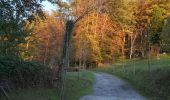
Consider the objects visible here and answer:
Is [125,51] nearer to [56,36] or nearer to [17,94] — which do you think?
[56,36]

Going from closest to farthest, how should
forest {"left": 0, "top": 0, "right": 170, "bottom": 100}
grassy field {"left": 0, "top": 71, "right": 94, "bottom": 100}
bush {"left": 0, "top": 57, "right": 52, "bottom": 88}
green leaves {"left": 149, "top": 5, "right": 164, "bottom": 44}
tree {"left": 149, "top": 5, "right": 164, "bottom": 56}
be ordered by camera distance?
forest {"left": 0, "top": 0, "right": 170, "bottom": 100}
grassy field {"left": 0, "top": 71, "right": 94, "bottom": 100}
bush {"left": 0, "top": 57, "right": 52, "bottom": 88}
tree {"left": 149, "top": 5, "right": 164, "bottom": 56}
green leaves {"left": 149, "top": 5, "right": 164, "bottom": 44}

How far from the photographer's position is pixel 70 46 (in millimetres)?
47719

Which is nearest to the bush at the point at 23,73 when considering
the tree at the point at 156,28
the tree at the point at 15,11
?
the tree at the point at 15,11

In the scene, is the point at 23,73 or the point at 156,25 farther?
the point at 156,25

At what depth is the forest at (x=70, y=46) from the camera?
1747 cm

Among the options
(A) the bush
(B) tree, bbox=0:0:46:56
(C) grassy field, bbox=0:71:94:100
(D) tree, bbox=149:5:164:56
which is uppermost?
(D) tree, bbox=149:5:164:56

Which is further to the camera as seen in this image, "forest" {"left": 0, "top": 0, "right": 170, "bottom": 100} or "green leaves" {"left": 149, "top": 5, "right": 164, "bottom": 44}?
"green leaves" {"left": 149, "top": 5, "right": 164, "bottom": 44}

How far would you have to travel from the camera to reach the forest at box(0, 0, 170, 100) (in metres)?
17.5

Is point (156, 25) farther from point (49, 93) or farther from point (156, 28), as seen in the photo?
point (49, 93)

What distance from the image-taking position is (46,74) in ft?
79.2

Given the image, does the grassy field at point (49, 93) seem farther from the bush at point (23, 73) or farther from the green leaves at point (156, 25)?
the green leaves at point (156, 25)

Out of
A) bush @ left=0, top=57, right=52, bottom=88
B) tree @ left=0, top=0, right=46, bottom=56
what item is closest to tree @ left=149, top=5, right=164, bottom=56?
bush @ left=0, top=57, right=52, bottom=88

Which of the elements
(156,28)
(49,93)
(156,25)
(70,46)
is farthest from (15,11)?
(156,25)

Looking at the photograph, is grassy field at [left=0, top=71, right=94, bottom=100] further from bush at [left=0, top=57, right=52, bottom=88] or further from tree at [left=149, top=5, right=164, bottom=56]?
tree at [left=149, top=5, right=164, bottom=56]
